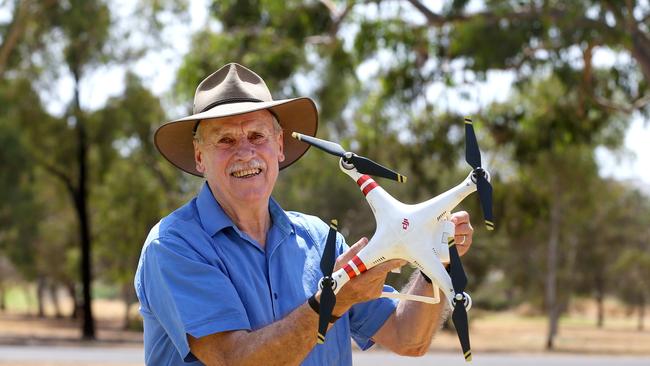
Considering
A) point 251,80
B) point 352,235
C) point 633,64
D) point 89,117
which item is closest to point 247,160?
point 251,80

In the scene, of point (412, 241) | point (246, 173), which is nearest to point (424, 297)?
point (412, 241)

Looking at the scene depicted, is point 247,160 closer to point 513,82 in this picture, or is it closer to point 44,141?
point 513,82

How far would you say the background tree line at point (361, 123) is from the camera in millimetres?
15500

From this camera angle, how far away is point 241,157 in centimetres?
315

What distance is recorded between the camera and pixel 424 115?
18.0 metres

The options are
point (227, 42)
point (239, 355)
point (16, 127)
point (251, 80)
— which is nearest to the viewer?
point (239, 355)

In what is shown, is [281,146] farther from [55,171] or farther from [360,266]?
[55,171]

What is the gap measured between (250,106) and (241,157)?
16 cm

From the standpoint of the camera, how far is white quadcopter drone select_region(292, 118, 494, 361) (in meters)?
2.72

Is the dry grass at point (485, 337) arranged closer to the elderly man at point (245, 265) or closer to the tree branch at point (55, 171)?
the tree branch at point (55, 171)

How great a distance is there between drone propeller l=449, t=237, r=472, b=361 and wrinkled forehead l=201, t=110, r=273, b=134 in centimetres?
77

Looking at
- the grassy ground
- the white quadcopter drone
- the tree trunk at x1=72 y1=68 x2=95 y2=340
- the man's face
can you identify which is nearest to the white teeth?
the man's face

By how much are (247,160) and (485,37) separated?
12.0 meters

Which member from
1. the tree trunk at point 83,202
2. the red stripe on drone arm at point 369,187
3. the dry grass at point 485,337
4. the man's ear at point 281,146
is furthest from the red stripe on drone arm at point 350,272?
the dry grass at point 485,337
